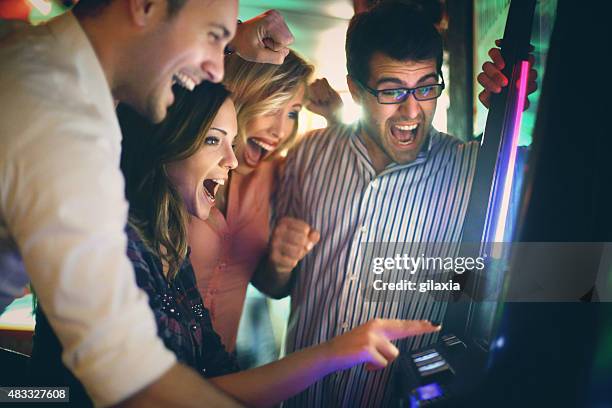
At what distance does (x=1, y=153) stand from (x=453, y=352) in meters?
1.18

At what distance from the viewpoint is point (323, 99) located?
1.50 m

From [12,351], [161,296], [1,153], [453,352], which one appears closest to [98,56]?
[1,153]

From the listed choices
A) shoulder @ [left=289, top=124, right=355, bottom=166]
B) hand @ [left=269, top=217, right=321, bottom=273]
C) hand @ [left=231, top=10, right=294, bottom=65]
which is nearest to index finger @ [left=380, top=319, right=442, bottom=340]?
hand @ [left=269, top=217, right=321, bottom=273]

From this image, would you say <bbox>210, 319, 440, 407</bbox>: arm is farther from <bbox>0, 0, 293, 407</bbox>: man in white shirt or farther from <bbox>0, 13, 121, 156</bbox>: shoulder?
<bbox>0, 13, 121, 156</bbox>: shoulder

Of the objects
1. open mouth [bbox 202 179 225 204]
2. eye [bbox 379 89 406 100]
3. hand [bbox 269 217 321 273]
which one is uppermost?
eye [bbox 379 89 406 100]

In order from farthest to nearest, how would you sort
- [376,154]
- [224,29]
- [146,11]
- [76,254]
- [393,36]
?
[376,154] < [393,36] < [224,29] < [146,11] < [76,254]

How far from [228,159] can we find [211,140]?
0.25 ft

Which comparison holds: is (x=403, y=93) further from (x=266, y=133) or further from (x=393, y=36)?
(x=266, y=133)

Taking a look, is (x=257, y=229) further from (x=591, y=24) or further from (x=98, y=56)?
(x=591, y=24)

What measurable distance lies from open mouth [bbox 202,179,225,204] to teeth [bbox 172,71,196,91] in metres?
0.28

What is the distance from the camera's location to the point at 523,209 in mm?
971

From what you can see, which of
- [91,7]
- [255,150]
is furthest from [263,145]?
[91,7]

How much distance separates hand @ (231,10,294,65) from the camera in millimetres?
1430

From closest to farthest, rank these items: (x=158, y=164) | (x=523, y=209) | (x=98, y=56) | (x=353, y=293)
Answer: (x=523, y=209) < (x=98, y=56) < (x=158, y=164) < (x=353, y=293)
